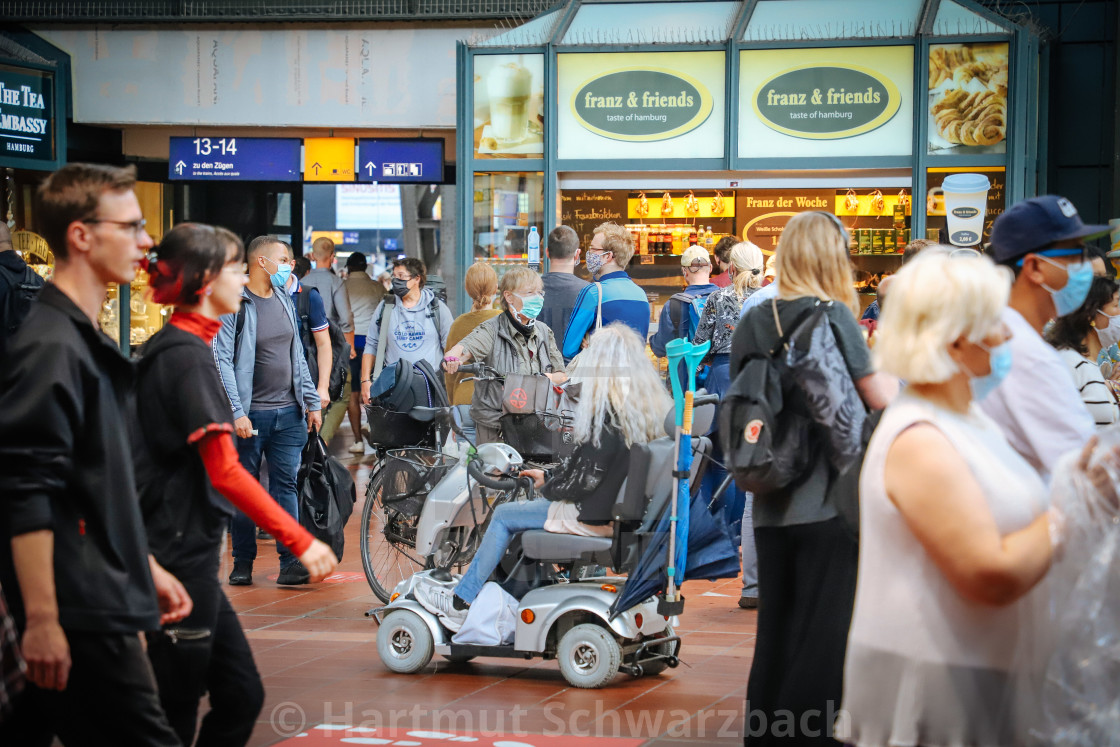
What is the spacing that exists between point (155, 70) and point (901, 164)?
834cm

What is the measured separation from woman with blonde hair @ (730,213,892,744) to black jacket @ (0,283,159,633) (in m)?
1.81

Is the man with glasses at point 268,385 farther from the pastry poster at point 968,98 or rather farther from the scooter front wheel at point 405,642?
the pastry poster at point 968,98

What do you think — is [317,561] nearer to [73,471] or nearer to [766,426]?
[73,471]

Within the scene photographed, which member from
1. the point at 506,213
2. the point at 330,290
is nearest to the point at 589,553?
the point at 330,290

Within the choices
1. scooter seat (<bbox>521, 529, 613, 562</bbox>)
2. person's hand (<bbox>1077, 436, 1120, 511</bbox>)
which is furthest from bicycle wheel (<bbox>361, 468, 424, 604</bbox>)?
person's hand (<bbox>1077, 436, 1120, 511</bbox>)

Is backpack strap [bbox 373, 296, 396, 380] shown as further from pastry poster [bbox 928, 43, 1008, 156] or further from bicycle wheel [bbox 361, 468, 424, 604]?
pastry poster [bbox 928, 43, 1008, 156]

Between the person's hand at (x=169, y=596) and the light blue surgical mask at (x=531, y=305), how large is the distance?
4.19 m

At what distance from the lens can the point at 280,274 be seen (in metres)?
7.16

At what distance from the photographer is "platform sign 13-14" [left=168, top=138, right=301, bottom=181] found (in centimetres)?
1446

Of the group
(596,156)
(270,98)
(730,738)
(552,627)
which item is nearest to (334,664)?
(552,627)

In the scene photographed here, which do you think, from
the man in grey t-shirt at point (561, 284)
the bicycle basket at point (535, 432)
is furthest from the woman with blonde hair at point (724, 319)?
the bicycle basket at point (535, 432)

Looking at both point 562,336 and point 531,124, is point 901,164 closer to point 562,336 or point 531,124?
point 531,124

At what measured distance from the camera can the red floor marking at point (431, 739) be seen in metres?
4.45

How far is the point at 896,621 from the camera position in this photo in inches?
93.4
